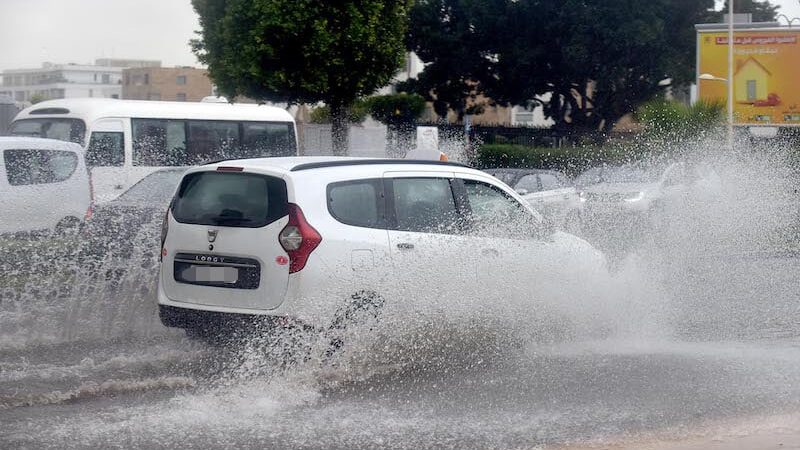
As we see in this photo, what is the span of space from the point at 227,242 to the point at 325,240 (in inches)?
31.2

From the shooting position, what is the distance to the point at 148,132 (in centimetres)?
2311

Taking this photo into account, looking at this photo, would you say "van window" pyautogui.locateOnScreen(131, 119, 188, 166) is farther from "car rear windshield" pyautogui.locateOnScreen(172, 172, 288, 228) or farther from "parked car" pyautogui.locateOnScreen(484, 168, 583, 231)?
"car rear windshield" pyautogui.locateOnScreen(172, 172, 288, 228)

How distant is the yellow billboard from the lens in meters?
38.5

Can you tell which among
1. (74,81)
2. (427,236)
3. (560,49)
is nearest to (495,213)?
(427,236)

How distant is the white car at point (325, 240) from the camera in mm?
8289

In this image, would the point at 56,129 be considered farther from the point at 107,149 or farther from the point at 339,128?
the point at 339,128

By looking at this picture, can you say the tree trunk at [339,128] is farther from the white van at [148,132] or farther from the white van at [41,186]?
the white van at [41,186]

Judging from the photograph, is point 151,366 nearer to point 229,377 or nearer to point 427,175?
point 229,377

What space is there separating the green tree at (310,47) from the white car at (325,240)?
14.9m

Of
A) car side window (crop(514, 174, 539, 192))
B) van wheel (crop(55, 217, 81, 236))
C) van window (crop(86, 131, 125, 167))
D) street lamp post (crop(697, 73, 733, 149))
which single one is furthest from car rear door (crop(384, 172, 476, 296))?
street lamp post (crop(697, 73, 733, 149))

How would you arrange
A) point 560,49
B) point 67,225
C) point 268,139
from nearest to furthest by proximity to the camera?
point 67,225
point 268,139
point 560,49

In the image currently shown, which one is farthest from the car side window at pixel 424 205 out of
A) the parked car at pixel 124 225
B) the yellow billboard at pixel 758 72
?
the yellow billboard at pixel 758 72

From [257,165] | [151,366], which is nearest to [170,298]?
[151,366]

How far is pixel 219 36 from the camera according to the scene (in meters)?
25.4
